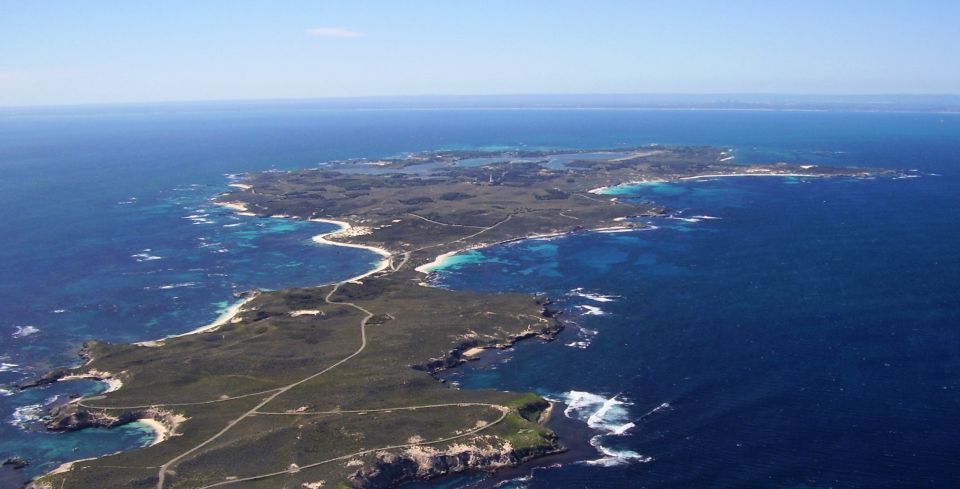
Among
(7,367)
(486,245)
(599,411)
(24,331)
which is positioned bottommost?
(7,367)

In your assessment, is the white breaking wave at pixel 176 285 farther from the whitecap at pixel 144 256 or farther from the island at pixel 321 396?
the whitecap at pixel 144 256

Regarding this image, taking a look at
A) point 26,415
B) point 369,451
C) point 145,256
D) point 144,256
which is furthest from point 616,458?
point 144,256

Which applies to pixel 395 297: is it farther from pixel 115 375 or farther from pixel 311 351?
pixel 115 375

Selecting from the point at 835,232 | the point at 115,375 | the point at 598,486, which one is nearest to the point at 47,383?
the point at 115,375

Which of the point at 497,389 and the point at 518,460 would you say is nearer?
the point at 518,460

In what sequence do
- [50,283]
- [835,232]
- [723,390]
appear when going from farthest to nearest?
[835,232] < [50,283] < [723,390]

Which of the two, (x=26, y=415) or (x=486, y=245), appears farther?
(x=486, y=245)

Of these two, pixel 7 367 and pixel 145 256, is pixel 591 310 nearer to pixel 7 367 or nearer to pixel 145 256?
pixel 7 367

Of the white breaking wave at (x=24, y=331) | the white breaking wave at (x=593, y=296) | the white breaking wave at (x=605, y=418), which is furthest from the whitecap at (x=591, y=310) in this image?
the white breaking wave at (x=24, y=331)
